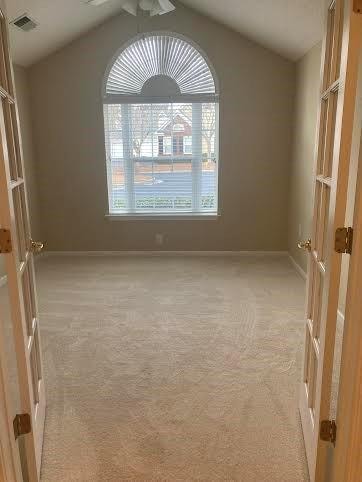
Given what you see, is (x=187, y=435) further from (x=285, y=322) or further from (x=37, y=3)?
(x=37, y=3)

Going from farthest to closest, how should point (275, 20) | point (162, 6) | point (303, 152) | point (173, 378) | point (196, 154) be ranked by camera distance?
point (196, 154), point (303, 152), point (275, 20), point (162, 6), point (173, 378)

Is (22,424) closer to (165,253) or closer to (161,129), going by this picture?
(165,253)

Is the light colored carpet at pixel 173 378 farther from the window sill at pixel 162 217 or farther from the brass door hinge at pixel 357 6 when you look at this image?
the brass door hinge at pixel 357 6

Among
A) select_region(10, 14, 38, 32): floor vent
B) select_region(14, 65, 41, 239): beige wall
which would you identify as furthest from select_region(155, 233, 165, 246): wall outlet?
select_region(10, 14, 38, 32): floor vent

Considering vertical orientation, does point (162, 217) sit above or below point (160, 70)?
below

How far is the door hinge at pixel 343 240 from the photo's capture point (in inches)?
49.1

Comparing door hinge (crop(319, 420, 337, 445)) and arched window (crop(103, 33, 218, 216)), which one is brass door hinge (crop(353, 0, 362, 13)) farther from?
arched window (crop(103, 33, 218, 216))

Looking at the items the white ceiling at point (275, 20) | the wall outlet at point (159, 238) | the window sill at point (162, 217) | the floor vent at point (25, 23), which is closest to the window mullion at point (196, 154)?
the window sill at point (162, 217)

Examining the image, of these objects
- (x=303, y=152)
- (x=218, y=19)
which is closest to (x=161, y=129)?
(x=218, y=19)

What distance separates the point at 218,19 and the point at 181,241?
2525mm

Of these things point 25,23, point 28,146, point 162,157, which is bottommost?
point 162,157

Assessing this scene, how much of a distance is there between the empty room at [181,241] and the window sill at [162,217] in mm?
35

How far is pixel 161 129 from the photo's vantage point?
472cm

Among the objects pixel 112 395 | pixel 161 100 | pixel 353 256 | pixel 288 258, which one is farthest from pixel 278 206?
pixel 353 256
